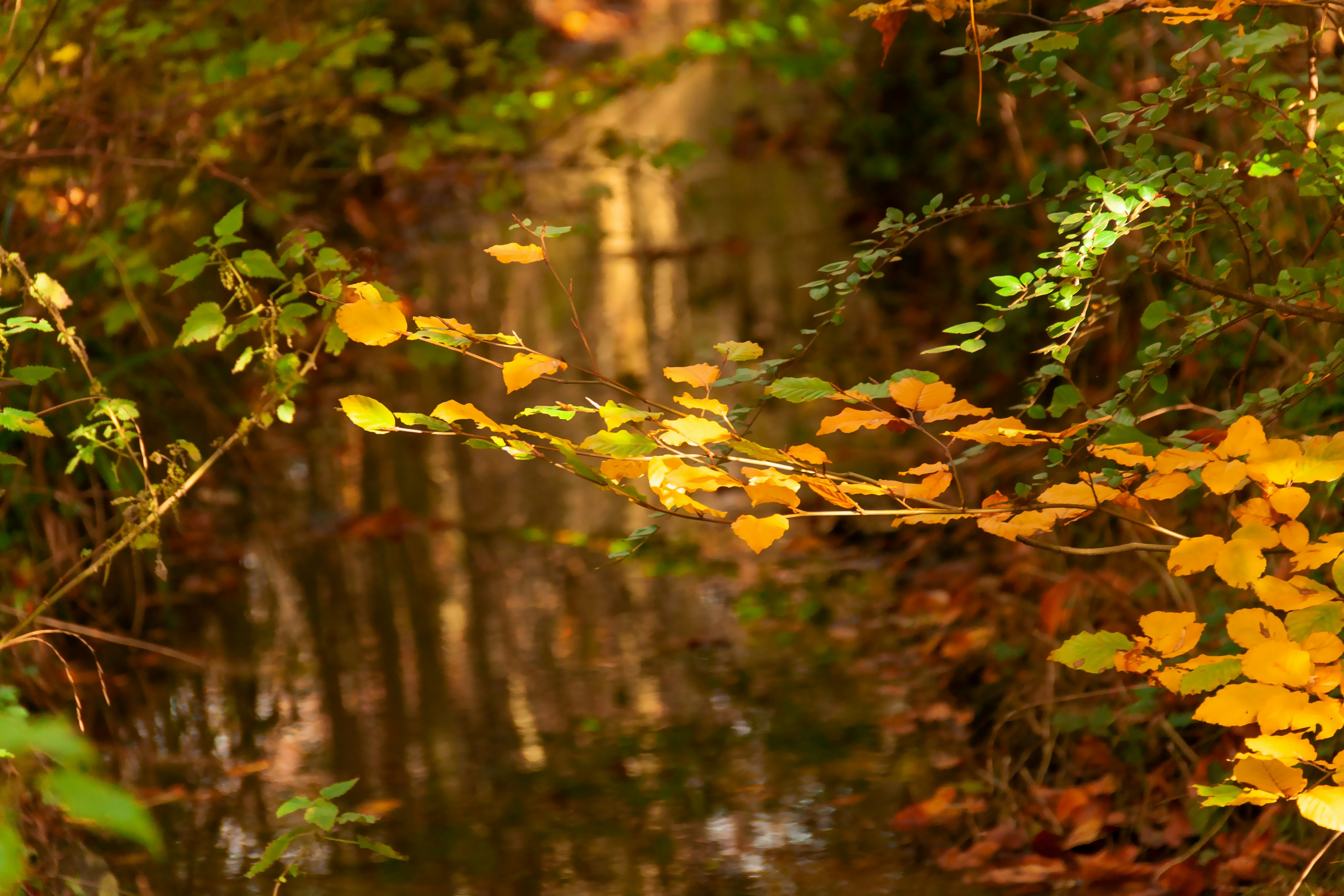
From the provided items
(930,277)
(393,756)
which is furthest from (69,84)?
(930,277)

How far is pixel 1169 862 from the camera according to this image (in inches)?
109

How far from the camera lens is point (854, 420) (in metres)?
1.88

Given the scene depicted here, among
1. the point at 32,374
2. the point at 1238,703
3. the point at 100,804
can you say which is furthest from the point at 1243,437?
the point at 32,374

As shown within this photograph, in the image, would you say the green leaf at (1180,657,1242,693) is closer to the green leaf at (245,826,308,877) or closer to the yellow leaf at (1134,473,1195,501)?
the yellow leaf at (1134,473,1195,501)

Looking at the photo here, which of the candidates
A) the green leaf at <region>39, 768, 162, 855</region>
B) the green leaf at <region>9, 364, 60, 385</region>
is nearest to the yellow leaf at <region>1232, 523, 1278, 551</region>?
the green leaf at <region>39, 768, 162, 855</region>

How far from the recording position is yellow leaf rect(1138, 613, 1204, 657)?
1872mm

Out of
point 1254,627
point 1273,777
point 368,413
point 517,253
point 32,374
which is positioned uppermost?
point 517,253

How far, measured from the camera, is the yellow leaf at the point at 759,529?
5.85ft

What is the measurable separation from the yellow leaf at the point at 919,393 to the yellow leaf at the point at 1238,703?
59cm

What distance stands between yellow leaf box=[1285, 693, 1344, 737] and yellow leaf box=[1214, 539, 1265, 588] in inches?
7.0

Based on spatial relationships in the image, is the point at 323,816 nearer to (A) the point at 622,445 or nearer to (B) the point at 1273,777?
(A) the point at 622,445

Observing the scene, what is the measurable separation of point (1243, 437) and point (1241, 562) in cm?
18

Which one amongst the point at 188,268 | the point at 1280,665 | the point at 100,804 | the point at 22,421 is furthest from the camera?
the point at 188,268

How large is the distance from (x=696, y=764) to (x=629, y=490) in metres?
1.80
